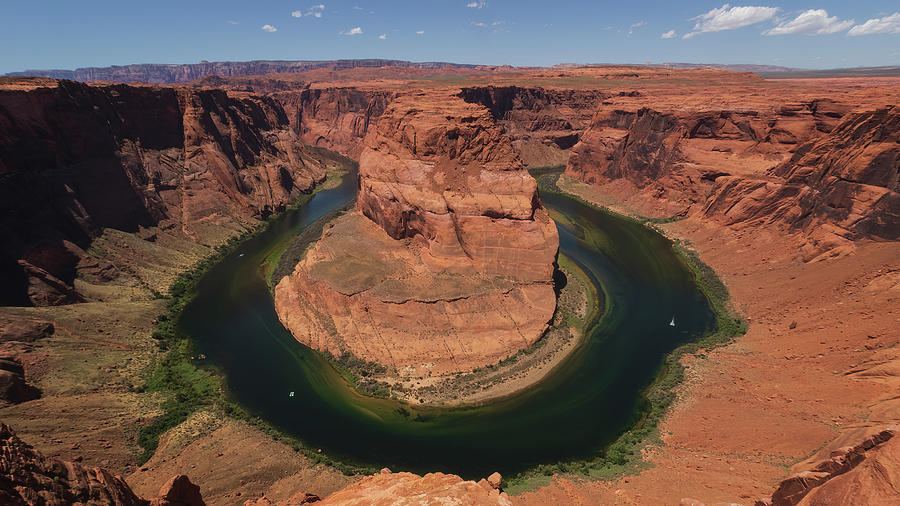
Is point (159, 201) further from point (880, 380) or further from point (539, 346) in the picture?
point (880, 380)

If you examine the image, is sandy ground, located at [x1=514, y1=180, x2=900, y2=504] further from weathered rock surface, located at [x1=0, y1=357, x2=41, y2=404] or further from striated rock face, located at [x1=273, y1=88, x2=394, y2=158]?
striated rock face, located at [x1=273, y1=88, x2=394, y2=158]

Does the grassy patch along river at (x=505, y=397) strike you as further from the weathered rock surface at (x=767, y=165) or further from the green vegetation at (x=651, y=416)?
the weathered rock surface at (x=767, y=165)

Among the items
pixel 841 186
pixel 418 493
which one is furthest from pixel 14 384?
pixel 841 186

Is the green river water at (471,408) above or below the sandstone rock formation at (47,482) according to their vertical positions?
below

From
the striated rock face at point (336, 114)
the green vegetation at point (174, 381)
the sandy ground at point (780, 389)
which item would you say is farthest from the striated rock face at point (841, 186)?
the striated rock face at point (336, 114)

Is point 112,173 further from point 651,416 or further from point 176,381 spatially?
point 651,416

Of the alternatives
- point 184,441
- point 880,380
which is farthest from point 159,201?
point 880,380
